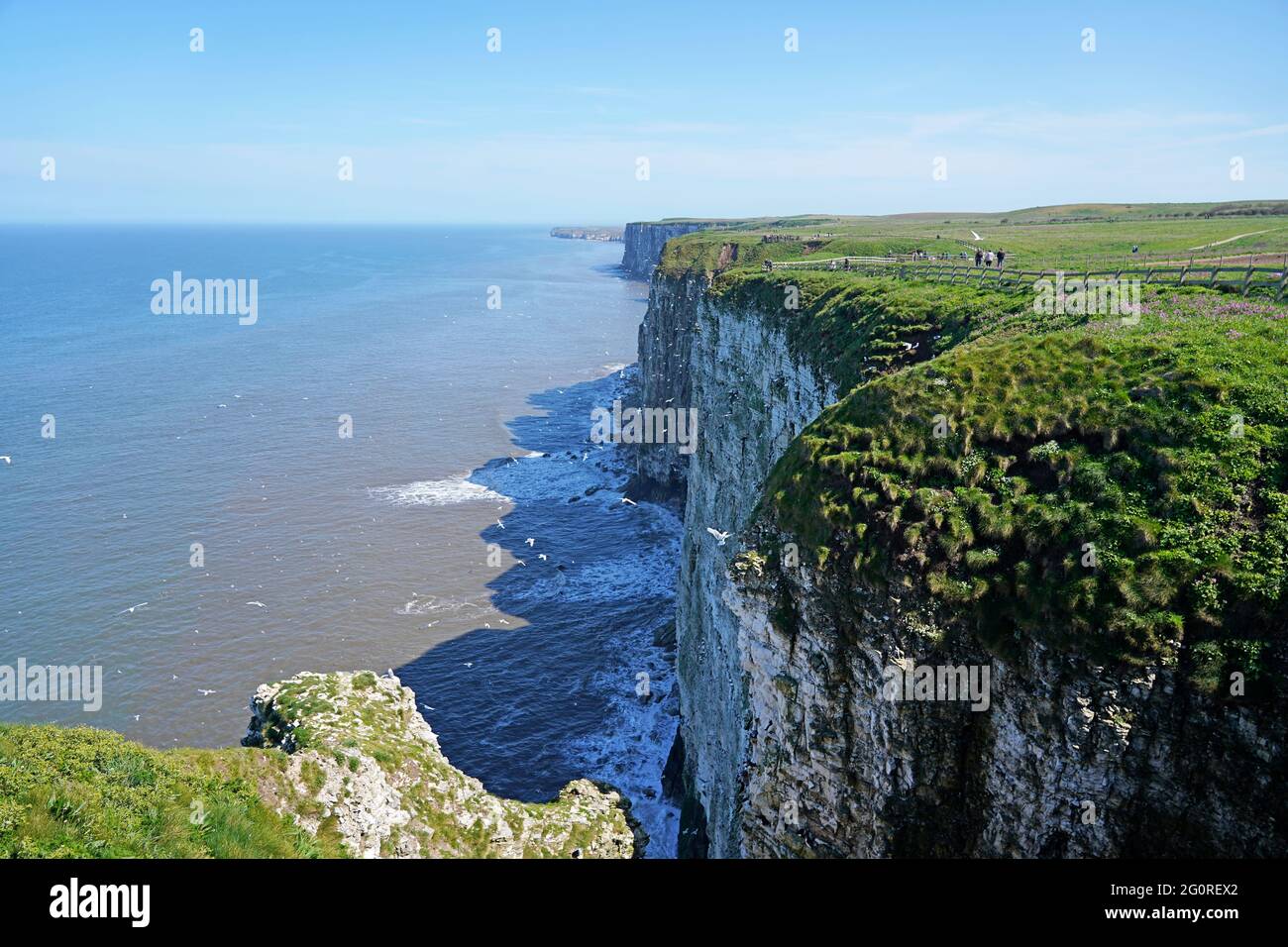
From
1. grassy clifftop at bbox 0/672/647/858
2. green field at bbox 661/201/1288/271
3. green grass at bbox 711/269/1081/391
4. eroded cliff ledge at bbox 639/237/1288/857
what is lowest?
grassy clifftop at bbox 0/672/647/858

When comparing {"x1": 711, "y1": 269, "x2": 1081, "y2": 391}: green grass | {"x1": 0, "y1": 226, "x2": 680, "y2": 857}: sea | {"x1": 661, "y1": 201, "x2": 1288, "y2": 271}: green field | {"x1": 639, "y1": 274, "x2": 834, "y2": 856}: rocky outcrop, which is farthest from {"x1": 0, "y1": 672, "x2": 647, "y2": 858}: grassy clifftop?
{"x1": 661, "y1": 201, "x2": 1288, "y2": 271}: green field

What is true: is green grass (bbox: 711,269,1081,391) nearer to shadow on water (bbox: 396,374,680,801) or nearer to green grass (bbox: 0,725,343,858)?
shadow on water (bbox: 396,374,680,801)

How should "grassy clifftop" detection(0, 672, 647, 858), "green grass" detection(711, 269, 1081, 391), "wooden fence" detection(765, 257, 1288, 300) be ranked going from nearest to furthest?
"grassy clifftop" detection(0, 672, 647, 858) → "wooden fence" detection(765, 257, 1288, 300) → "green grass" detection(711, 269, 1081, 391)

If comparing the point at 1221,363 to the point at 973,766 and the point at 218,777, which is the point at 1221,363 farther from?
the point at 218,777

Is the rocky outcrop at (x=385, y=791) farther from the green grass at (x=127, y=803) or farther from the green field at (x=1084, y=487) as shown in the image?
the green field at (x=1084, y=487)

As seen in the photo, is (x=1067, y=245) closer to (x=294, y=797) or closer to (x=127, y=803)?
(x=294, y=797)
